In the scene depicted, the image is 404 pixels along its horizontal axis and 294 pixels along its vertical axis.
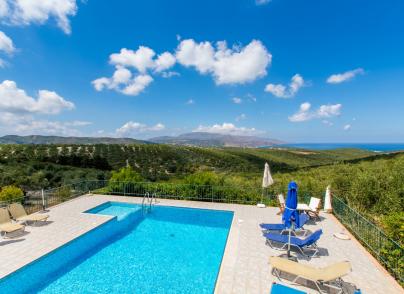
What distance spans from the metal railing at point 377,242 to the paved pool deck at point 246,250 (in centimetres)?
24

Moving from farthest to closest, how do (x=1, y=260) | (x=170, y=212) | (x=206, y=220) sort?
1. (x=170, y=212)
2. (x=206, y=220)
3. (x=1, y=260)

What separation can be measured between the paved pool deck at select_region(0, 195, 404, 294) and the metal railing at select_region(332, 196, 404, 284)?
244 mm

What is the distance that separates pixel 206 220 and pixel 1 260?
786 centimetres

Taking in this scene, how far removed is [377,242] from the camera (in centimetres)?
699

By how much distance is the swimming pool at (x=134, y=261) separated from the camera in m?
6.07

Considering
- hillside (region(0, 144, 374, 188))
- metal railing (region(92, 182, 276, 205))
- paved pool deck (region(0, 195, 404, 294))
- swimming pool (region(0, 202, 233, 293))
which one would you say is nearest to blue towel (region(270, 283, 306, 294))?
paved pool deck (region(0, 195, 404, 294))

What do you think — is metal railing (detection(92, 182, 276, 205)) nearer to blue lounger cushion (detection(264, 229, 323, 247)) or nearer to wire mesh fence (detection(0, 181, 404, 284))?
wire mesh fence (detection(0, 181, 404, 284))

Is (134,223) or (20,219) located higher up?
(20,219)

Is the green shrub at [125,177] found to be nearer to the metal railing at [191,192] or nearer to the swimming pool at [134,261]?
the metal railing at [191,192]

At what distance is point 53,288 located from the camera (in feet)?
19.7

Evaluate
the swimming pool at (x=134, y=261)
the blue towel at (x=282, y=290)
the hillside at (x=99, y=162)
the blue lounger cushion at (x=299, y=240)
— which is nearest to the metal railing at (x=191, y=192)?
the swimming pool at (x=134, y=261)

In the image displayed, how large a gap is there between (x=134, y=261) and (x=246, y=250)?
3.71m

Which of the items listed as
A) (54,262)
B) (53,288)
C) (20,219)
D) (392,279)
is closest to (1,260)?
(54,262)

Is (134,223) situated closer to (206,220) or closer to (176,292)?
(206,220)
